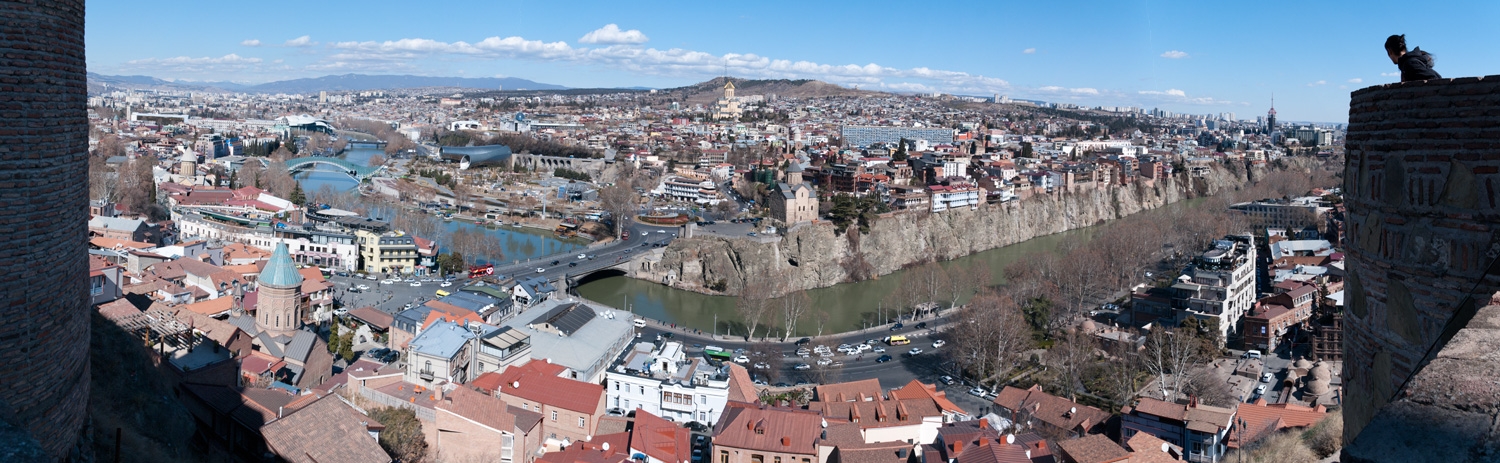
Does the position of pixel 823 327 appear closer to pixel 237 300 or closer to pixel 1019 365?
pixel 1019 365

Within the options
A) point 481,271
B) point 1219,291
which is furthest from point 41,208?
point 481,271

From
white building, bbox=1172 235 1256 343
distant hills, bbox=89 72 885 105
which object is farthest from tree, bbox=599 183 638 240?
distant hills, bbox=89 72 885 105

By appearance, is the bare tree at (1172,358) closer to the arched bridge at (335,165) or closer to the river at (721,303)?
the river at (721,303)

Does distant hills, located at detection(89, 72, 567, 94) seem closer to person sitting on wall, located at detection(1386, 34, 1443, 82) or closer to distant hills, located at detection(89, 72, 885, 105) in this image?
distant hills, located at detection(89, 72, 885, 105)

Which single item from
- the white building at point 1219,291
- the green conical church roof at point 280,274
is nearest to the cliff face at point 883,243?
the white building at point 1219,291

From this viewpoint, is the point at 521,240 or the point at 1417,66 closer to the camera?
the point at 1417,66

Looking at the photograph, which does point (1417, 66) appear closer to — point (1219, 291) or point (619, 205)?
point (1219, 291)

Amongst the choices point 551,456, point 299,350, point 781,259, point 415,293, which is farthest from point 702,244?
point 551,456
